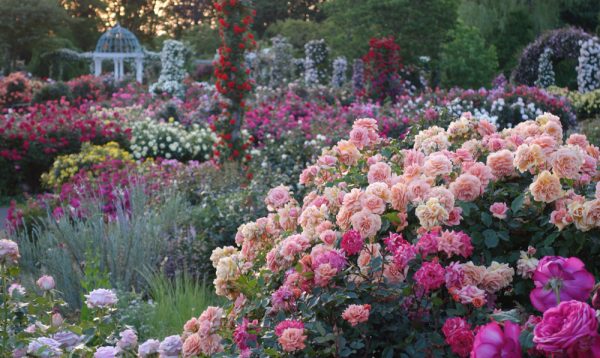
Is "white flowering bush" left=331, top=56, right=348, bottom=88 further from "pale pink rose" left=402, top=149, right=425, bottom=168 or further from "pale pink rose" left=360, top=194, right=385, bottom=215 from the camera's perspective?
"pale pink rose" left=360, top=194, right=385, bottom=215

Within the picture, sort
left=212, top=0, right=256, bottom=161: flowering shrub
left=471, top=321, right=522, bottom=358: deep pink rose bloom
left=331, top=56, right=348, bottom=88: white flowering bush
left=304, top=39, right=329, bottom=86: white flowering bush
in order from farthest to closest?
left=304, top=39, right=329, bottom=86: white flowering bush < left=331, top=56, right=348, bottom=88: white flowering bush < left=212, top=0, right=256, bottom=161: flowering shrub < left=471, top=321, right=522, bottom=358: deep pink rose bloom

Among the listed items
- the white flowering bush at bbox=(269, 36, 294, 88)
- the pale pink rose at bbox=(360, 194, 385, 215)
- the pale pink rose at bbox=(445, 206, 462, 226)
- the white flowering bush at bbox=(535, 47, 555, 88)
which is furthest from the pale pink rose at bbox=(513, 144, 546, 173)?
the white flowering bush at bbox=(269, 36, 294, 88)

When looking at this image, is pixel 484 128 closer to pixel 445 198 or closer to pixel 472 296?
pixel 445 198

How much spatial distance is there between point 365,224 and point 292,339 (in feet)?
1.68

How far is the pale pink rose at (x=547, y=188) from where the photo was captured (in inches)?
98.7

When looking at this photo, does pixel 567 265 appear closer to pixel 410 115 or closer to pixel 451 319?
pixel 451 319

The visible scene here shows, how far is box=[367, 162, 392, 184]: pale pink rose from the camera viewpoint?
2963 mm

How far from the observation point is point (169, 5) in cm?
5031

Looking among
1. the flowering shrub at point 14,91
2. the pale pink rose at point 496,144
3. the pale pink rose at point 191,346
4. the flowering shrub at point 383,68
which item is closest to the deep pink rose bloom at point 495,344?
the pale pink rose at point 191,346

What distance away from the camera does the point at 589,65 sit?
1909 cm

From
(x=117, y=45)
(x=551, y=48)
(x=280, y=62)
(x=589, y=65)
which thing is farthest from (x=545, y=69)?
(x=117, y=45)

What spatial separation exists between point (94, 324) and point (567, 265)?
169 cm

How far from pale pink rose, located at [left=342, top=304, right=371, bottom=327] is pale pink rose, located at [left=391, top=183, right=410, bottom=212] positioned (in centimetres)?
50

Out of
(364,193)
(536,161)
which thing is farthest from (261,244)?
(536,161)
